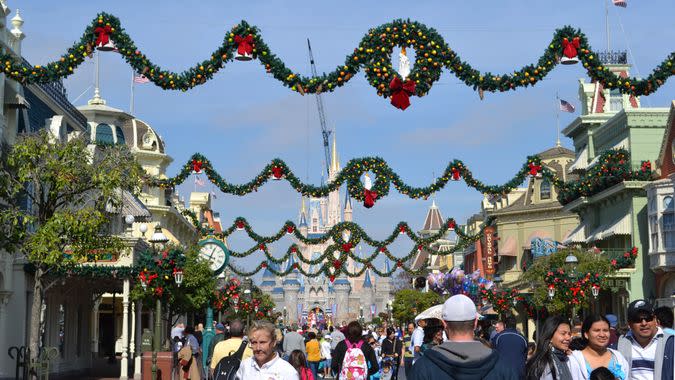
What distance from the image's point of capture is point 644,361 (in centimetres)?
968

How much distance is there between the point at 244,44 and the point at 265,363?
988 centimetres

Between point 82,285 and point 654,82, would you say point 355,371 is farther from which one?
point 82,285

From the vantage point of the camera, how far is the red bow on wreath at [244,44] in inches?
701

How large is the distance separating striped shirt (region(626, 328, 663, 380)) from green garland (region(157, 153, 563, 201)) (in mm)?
21031

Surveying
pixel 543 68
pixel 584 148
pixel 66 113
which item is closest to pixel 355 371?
pixel 543 68

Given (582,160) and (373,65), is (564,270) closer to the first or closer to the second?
(582,160)

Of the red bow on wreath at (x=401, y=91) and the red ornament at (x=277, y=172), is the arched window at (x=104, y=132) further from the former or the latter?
the red bow on wreath at (x=401, y=91)

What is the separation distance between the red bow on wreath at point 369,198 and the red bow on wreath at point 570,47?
521 inches

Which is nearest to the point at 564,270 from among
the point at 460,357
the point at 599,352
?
the point at 599,352

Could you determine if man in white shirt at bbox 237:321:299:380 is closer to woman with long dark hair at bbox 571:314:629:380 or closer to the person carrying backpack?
woman with long dark hair at bbox 571:314:629:380

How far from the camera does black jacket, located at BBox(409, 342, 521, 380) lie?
20.5 feet

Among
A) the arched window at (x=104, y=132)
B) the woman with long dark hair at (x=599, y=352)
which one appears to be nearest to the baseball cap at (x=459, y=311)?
the woman with long dark hair at (x=599, y=352)

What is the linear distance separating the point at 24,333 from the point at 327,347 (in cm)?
1006

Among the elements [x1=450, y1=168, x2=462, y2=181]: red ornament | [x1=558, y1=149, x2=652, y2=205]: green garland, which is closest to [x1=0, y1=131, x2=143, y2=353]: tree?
[x1=450, y1=168, x2=462, y2=181]: red ornament
